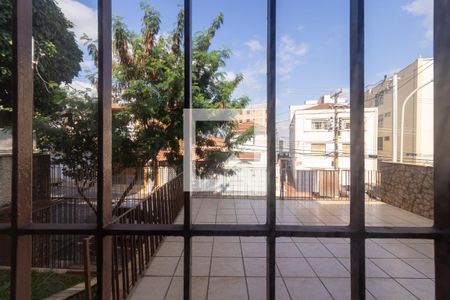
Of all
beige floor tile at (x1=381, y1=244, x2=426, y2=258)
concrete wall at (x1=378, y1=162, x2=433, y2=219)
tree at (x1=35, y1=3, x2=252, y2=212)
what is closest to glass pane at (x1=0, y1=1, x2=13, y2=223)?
tree at (x1=35, y1=3, x2=252, y2=212)

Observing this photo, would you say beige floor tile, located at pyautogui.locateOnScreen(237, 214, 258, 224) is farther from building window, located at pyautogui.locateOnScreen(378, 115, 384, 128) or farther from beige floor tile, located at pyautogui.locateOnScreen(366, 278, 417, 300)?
building window, located at pyautogui.locateOnScreen(378, 115, 384, 128)

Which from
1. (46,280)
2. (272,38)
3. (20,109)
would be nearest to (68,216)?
(46,280)

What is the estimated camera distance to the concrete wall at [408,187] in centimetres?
559

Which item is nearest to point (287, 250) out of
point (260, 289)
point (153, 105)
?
point (260, 289)

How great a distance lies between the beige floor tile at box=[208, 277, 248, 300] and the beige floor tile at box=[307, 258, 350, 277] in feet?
2.89

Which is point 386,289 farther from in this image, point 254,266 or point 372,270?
point 254,266

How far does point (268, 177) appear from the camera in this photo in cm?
72

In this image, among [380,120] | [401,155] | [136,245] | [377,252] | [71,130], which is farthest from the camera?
[401,155]

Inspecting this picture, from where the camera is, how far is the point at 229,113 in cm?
315

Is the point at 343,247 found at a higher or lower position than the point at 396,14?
lower

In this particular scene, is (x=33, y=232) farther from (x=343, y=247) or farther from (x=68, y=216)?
(x=68, y=216)

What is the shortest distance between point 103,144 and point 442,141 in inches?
33.6

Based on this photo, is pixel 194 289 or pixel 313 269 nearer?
pixel 194 289

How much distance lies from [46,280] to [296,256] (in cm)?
297
